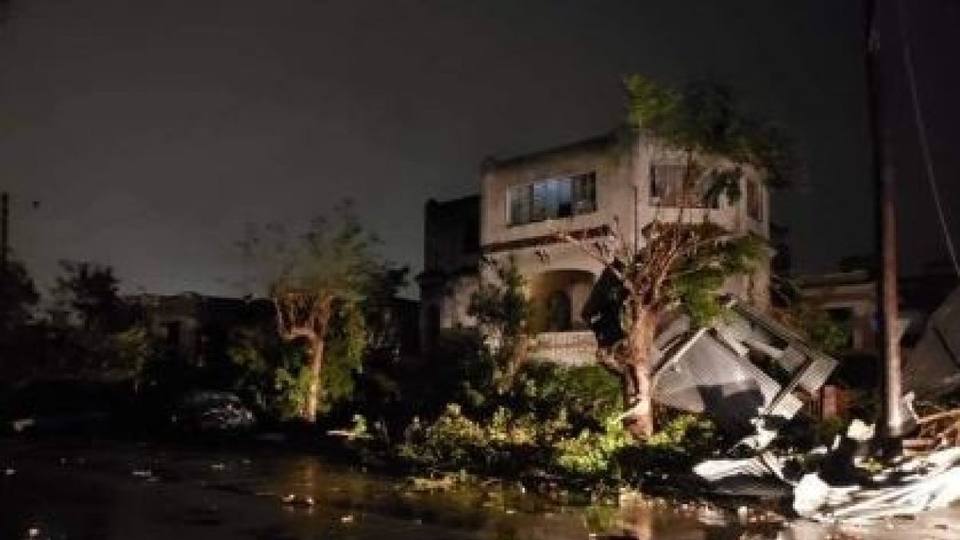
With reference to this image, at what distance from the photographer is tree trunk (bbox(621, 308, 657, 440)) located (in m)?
19.9

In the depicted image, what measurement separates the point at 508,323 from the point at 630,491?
1218 cm

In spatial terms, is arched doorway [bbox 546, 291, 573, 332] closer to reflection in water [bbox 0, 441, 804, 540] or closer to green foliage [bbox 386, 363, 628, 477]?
green foliage [bbox 386, 363, 628, 477]

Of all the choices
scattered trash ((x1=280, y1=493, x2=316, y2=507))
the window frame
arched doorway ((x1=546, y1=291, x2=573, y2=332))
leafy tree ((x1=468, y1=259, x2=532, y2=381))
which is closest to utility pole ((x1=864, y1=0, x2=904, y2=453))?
scattered trash ((x1=280, y1=493, x2=316, y2=507))

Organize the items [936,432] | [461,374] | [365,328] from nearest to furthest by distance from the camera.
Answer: [936,432], [461,374], [365,328]

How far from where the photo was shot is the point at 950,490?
41.2 ft

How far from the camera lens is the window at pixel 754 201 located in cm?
3192

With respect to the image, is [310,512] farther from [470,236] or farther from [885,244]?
[470,236]

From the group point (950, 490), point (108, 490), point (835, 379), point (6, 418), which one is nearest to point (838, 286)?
point (835, 379)

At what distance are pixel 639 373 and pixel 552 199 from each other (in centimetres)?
1385

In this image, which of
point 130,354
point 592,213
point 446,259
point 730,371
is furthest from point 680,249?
point 130,354

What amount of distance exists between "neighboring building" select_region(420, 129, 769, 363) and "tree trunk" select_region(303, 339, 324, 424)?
232 inches

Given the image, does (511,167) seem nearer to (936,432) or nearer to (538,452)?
(538,452)

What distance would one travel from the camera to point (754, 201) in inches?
1271

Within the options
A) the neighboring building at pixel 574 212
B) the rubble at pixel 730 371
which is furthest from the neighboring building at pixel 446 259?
the rubble at pixel 730 371
